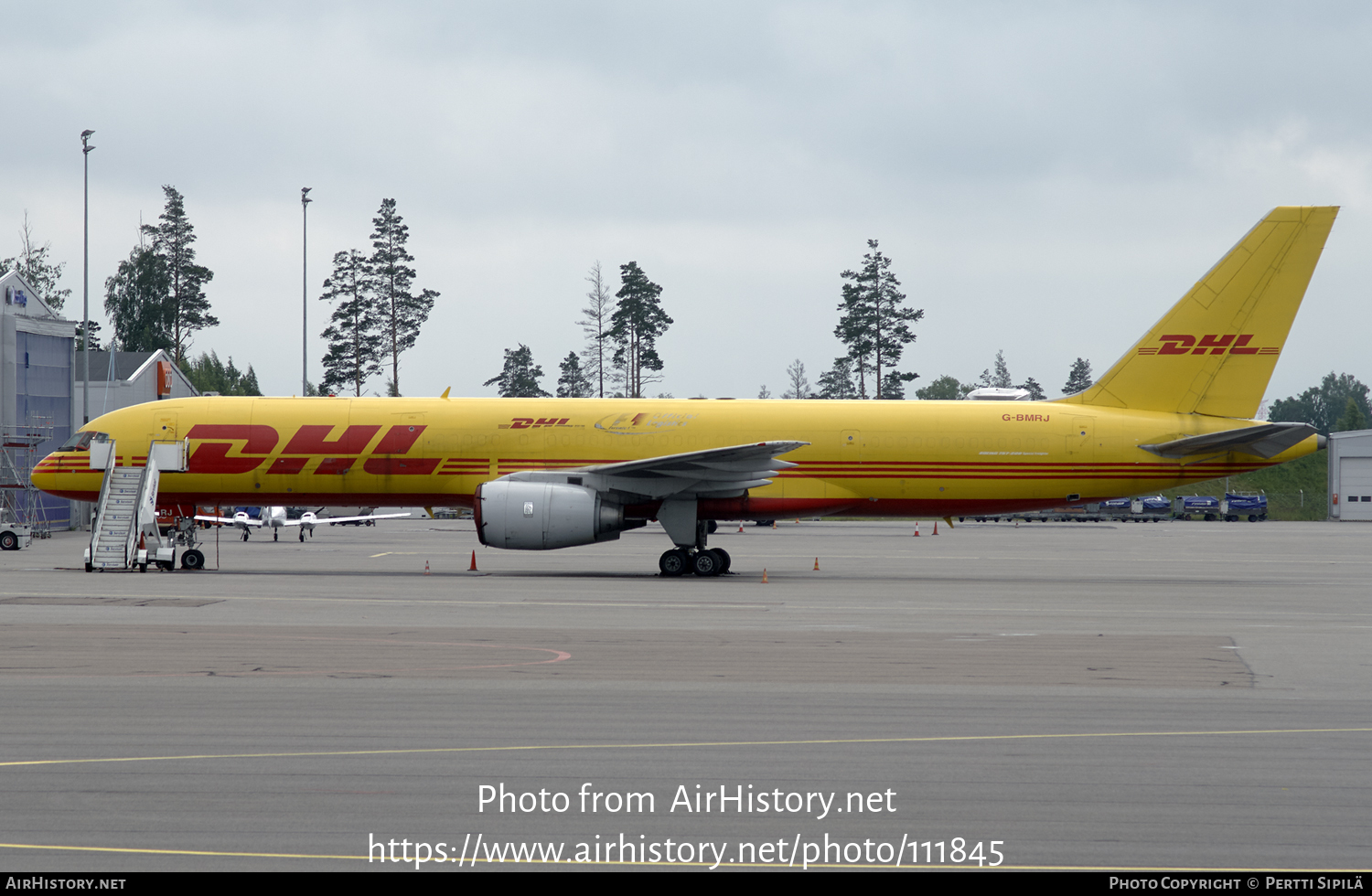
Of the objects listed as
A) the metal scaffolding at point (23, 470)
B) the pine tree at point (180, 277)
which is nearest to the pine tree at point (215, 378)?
the pine tree at point (180, 277)

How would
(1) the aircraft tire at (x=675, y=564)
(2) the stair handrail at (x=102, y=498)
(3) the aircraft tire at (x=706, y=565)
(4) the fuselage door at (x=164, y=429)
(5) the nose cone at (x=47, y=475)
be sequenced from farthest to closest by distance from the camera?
(5) the nose cone at (x=47, y=475), (4) the fuselage door at (x=164, y=429), (3) the aircraft tire at (x=706, y=565), (1) the aircraft tire at (x=675, y=564), (2) the stair handrail at (x=102, y=498)

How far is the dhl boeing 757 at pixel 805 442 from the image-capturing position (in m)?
26.7

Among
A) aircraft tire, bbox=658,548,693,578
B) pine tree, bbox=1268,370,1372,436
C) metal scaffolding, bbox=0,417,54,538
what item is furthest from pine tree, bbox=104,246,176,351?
pine tree, bbox=1268,370,1372,436

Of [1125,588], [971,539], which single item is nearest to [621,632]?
[1125,588]

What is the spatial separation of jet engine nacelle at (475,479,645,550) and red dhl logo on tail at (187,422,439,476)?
2.73m

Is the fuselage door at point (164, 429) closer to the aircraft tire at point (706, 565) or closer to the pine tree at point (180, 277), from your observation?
the aircraft tire at point (706, 565)

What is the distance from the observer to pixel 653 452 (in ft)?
89.1

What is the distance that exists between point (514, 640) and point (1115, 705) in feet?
23.9

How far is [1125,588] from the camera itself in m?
23.9

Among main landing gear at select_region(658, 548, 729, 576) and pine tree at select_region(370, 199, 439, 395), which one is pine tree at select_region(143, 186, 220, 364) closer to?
pine tree at select_region(370, 199, 439, 395)

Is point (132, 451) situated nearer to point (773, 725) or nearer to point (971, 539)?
point (773, 725)

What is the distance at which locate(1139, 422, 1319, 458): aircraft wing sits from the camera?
1003 inches

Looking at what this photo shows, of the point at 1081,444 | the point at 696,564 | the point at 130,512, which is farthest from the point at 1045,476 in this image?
the point at 130,512

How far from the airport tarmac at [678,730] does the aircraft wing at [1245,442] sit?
5910 mm
